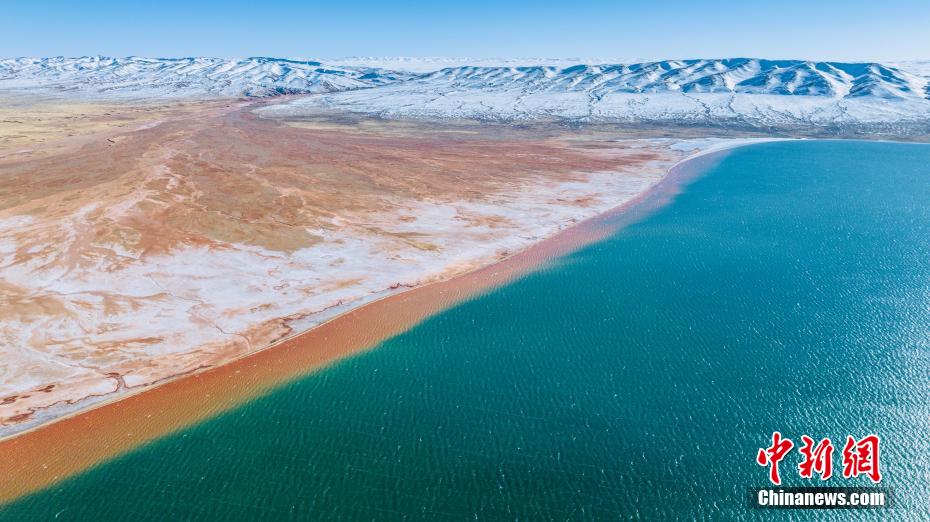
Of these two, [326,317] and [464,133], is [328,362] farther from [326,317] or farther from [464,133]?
[464,133]

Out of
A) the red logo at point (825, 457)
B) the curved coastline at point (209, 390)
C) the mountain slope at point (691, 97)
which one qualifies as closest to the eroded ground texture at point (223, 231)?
the curved coastline at point (209, 390)

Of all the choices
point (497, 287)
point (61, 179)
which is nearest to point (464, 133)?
point (61, 179)

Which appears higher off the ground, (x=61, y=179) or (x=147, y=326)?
(x=61, y=179)

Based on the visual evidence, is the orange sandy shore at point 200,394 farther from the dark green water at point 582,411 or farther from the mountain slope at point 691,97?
the mountain slope at point 691,97

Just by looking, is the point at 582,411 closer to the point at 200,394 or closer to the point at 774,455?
the point at 774,455

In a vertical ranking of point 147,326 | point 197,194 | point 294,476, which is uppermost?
point 197,194
